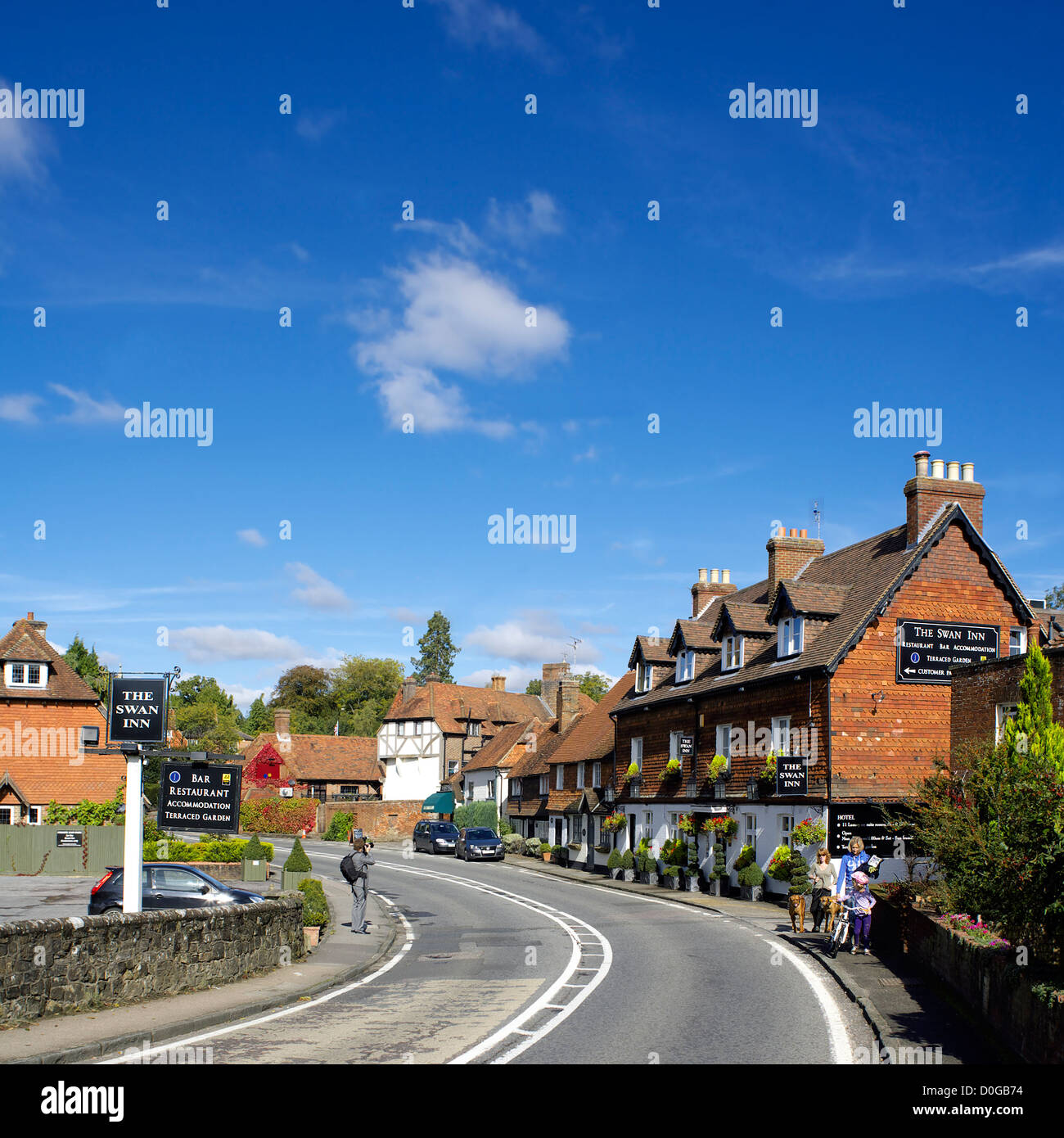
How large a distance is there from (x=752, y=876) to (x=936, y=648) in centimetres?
841

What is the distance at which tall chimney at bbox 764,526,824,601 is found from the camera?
39.0 meters

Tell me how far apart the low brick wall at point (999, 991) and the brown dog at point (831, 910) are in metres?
2.95

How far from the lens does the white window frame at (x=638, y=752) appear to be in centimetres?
4378

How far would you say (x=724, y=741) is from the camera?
120ft

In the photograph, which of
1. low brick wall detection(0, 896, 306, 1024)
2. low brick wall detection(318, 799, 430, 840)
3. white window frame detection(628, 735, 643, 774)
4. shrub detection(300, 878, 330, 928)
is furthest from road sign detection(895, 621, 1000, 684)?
low brick wall detection(318, 799, 430, 840)

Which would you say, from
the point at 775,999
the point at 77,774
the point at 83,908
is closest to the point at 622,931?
the point at 775,999

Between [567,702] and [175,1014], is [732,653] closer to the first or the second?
[567,702]

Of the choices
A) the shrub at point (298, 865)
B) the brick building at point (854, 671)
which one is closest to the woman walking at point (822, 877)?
the brick building at point (854, 671)

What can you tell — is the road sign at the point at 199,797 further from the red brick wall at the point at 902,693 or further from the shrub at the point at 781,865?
the shrub at the point at 781,865

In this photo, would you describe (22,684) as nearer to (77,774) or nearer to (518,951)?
(77,774)

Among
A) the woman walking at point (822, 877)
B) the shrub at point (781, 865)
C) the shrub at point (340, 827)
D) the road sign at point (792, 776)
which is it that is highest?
the road sign at point (792, 776)

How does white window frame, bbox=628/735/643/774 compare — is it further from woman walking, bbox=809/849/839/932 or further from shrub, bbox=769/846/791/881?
woman walking, bbox=809/849/839/932

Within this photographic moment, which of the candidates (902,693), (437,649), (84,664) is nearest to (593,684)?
(437,649)
